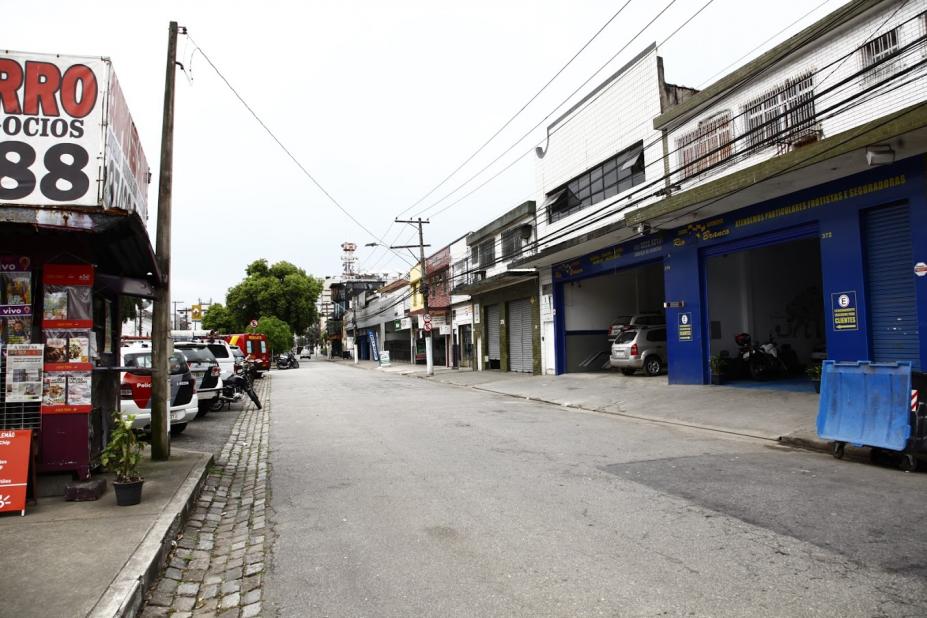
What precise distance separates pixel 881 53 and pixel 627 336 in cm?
1119

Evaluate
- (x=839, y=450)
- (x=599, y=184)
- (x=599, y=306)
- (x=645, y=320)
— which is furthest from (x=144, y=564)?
(x=599, y=306)

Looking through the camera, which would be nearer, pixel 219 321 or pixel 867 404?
pixel 867 404

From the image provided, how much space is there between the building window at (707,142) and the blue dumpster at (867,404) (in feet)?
25.7

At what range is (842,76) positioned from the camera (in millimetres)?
12422

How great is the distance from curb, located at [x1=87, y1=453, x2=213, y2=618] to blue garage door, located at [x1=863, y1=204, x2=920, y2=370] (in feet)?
40.3

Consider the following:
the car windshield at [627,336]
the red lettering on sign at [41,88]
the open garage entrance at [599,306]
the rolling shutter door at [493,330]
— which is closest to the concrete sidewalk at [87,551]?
the red lettering on sign at [41,88]

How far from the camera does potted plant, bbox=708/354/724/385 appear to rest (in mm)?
16391

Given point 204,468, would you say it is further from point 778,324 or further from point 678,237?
point 778,324

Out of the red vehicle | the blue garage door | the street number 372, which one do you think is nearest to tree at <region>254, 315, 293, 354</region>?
the red vehicle

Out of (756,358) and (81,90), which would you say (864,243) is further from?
(81,90)

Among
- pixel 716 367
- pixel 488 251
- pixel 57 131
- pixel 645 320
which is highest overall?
pixel 488 251

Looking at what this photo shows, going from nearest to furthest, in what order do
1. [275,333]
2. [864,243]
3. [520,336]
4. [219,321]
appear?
1. [864,243]
2. [520,336]
3. [275,333]
4. [219,321]

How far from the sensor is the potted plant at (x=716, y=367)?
16391 millimetres

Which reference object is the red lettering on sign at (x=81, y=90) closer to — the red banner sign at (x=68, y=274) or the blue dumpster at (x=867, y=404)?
the red banner sign at (x=68, y=274)
